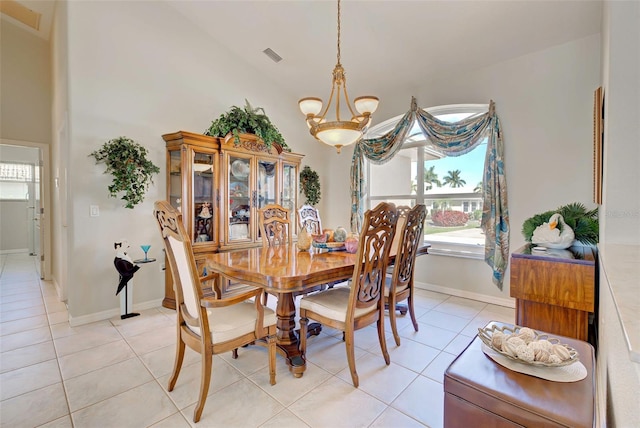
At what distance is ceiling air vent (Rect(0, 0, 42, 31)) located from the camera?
3574 mm

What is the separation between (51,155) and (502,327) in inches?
227

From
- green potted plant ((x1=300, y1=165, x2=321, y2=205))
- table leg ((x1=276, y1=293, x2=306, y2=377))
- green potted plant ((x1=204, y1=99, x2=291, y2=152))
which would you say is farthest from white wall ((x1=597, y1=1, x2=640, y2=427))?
green potted plant ((x1=300, y1=165, x2=321, y2=205))

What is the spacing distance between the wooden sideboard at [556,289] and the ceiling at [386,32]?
221 centimetres

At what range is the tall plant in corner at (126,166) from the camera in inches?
114

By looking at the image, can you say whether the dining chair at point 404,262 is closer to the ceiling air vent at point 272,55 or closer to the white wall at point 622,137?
the white wall at point 622,137

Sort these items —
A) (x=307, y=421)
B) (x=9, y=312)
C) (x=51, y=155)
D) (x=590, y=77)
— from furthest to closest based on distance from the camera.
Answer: (x=51, y=155) < (x=9, y=312) < (x=590, y=77) < (x=307, y=421)

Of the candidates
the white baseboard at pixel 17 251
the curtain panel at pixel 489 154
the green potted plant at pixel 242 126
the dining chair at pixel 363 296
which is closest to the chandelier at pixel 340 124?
the dining chair at pixel 363 296

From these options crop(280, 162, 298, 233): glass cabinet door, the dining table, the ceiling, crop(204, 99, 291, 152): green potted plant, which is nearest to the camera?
the dining table

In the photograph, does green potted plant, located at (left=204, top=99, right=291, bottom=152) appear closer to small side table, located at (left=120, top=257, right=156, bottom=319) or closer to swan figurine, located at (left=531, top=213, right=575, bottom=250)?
small side table, located at (left=120, top=257, right=156, bottom=319)

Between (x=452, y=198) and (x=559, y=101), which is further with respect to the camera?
(x=452, y=198)

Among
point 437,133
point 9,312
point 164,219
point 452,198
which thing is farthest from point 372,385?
point 9,312

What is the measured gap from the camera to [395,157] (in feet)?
15.1

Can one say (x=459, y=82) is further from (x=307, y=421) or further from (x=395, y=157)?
(x=307, y=421)

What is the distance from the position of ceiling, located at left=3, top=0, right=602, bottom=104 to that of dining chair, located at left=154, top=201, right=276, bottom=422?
110 inches
